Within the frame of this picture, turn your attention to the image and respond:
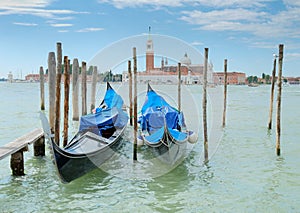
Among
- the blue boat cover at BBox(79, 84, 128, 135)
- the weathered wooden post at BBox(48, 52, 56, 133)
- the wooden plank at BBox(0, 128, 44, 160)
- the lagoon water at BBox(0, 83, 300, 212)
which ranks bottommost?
the lagoon water at BBox(0, 83, 300, 212)

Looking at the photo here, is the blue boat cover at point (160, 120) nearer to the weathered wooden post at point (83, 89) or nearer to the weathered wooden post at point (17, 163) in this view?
the weathered wooden post at point (17, 163)

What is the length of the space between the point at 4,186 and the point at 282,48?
15.0 feet

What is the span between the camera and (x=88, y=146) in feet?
16.3

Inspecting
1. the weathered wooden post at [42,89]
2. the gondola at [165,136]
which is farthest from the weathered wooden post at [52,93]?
the weathered wooden post at [42,89]

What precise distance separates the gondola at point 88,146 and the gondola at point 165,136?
0.47m

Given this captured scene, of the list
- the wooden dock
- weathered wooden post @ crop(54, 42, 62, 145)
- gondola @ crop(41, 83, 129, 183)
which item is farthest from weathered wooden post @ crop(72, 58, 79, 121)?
the wooden dock

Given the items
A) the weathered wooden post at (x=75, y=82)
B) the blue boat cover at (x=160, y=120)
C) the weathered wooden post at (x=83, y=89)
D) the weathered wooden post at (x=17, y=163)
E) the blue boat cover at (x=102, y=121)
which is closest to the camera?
the weathered wooden post at (x=17, y=163)

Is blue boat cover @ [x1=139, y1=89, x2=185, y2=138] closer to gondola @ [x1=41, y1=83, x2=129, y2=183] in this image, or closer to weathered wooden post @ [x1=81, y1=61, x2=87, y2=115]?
gondola @ [x1=41, y1=83, x2=129, y2=183]

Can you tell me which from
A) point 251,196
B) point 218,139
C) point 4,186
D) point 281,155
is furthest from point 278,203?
point 218,139

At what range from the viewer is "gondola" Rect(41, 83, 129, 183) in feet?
13.5

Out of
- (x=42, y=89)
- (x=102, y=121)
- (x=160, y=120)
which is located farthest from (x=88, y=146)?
(x=42, y=89)

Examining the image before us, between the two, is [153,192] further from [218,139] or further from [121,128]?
[218,139]

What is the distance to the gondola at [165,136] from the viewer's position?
5.39 meters

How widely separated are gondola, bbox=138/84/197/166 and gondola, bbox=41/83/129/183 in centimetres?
47
